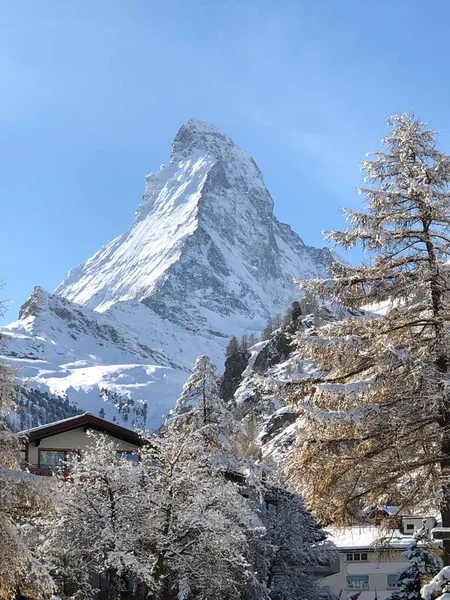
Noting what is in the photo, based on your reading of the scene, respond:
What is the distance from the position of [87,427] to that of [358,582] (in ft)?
86.2

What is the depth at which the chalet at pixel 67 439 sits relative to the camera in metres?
33.5

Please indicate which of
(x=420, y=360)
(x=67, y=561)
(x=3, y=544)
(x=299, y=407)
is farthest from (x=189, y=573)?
(x=420, y=360)

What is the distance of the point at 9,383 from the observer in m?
15.3

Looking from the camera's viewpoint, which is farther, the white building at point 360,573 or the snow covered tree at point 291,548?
the white building at point 360,573

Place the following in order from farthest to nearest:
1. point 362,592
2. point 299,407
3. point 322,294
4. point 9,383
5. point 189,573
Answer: point 362,592
point 189,573
point 9,383
point 322,294
point 299,407

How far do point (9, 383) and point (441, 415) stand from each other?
321 inches

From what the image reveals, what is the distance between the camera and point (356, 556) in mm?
51312

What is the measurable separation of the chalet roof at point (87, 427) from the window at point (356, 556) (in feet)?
76.7

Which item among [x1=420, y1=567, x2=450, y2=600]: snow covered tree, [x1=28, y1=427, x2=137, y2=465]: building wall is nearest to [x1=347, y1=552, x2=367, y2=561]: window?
[x1=28, y1=427, x2=137, y2=465]: building wall

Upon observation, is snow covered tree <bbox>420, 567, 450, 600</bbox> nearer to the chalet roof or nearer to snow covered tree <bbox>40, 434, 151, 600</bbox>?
snow covered tree <bbox>40, 434, 151, 600</bbox>

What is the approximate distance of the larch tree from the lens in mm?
Result: 12938

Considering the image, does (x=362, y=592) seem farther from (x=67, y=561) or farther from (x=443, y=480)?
(x=443, y=480)

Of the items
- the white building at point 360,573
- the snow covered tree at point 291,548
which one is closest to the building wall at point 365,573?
the white building at point 360,573

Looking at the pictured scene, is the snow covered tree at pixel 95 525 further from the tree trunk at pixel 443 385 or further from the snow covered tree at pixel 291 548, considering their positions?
the snow covered tree at pixel 291 548
